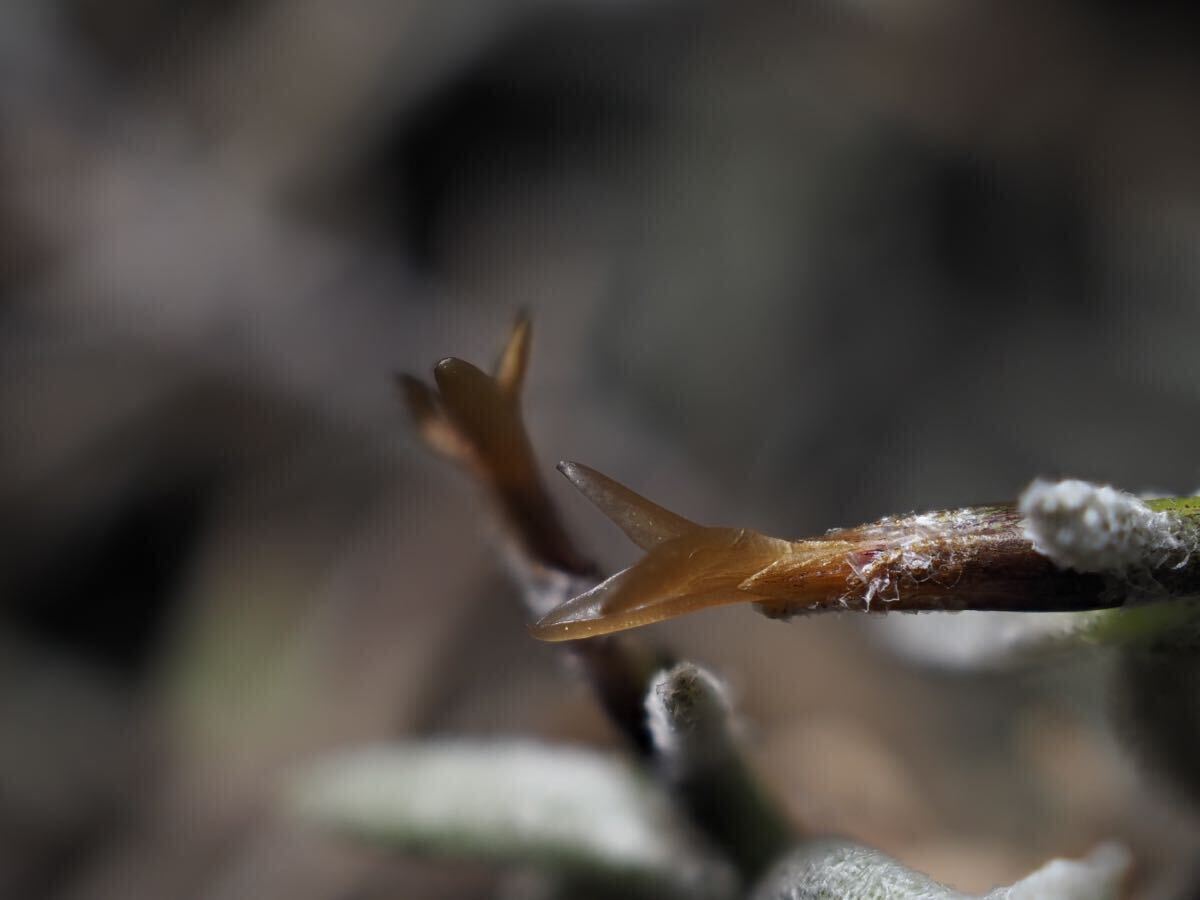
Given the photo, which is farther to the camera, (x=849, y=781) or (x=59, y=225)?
(x=59, y=225)

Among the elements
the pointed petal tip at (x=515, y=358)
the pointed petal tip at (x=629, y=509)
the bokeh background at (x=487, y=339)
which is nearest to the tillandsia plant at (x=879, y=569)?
the pointed petal tip at (x=629, y=509)

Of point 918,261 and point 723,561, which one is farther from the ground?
point 918,261

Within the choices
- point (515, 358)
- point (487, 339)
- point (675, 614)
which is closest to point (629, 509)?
point (675, 614)

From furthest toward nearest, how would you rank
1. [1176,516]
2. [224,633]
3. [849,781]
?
[224,633] → [849,781] → [1176,516]

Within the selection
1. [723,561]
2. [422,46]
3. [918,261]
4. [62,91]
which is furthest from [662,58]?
[723,561]

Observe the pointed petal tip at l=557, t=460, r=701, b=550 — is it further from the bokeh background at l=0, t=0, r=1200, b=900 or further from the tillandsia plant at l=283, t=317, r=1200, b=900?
the bokeh background at l=0, t=0, r=1200, b=900

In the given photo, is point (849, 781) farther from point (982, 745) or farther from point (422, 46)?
point (422, 46)
